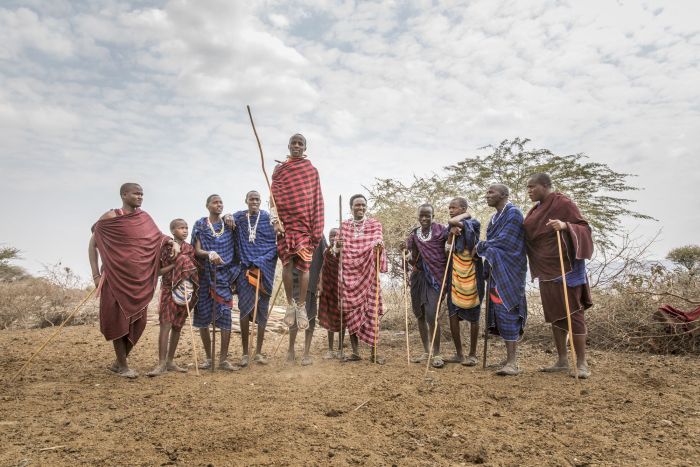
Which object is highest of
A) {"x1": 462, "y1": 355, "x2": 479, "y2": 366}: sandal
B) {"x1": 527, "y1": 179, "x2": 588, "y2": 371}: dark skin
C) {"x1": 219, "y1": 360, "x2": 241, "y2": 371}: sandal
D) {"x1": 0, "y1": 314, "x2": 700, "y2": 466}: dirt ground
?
{"x1": 527, "y1": 179, "x2": 588, "y2": 371}: dark skin

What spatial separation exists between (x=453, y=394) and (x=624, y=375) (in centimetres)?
219

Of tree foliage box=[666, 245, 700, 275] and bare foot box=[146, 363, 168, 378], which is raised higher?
tree foliage box=[666, 245, 700, 275]

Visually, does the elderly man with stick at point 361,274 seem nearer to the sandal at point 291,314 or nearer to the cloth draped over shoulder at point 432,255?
the cloth draped over shoulder at point 432,255

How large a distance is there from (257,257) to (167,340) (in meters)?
1.46

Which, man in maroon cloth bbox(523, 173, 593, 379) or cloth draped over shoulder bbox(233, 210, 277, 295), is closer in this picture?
man in maroon cloth bbox(523, 173, 593, 379)

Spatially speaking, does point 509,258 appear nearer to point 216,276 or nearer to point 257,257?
point 257,257

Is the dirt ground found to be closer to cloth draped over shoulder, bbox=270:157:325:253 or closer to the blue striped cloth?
the blue striped cloth

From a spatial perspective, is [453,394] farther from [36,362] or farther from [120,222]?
[36,362]

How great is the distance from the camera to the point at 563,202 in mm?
5238

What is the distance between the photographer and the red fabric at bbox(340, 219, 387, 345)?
242 inches

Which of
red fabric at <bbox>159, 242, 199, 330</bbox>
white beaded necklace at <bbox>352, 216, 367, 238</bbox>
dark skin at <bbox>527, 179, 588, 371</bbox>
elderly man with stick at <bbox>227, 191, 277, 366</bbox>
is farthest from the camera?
white beaded necklace at <bbox>352, 216, 367, 238</bbox>

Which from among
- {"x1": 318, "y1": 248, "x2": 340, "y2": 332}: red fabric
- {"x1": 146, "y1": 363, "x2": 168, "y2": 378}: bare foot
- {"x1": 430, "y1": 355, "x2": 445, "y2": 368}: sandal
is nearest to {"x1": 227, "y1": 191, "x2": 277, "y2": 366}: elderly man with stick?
{"x1": 318, "y1": 248, "x2": 340, "y2": 332}: red fabric

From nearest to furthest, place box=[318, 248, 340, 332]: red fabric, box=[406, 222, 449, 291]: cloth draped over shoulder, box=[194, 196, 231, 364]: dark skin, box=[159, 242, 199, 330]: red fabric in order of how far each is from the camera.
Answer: box=[159, 242, 199, 330]: red fabric, box=[194, 196, 231, 364]: dark skin, box=[406, 222, 449, 291]: cloth draped over shoulder, box=[318, 248, 340, 332]: red fabric

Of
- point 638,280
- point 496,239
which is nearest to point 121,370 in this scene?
point 496,239
